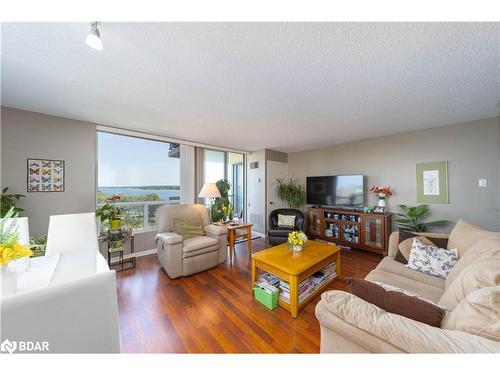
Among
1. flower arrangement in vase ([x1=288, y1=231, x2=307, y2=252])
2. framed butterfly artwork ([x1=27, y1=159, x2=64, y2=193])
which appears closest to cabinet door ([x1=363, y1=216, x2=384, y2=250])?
flower arrangement in vase ([x1=288, y1=231, x2=307, y2=252])

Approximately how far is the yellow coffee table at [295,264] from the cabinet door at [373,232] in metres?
1.39

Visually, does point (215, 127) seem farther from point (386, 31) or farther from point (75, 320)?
point (75, 320)

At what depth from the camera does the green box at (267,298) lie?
71.1 inches

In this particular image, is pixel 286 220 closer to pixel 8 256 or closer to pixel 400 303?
pixel 400 303

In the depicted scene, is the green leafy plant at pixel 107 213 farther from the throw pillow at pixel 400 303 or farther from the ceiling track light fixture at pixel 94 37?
the throw pillow at pixel 400 303

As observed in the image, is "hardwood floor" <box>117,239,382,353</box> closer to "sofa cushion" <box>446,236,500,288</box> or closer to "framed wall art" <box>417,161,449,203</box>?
"sofa cushion" <box>446,236,500,288</box>

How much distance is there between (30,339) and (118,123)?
2.90 meters

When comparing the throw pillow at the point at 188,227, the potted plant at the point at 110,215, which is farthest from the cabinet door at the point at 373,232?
the potted plant at the point at 110,215

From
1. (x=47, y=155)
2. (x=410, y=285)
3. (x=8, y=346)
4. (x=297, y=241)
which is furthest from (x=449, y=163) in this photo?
(x=47, y=155)

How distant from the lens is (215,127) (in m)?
2.88

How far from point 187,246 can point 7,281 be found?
174cm

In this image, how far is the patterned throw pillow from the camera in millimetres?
1574
